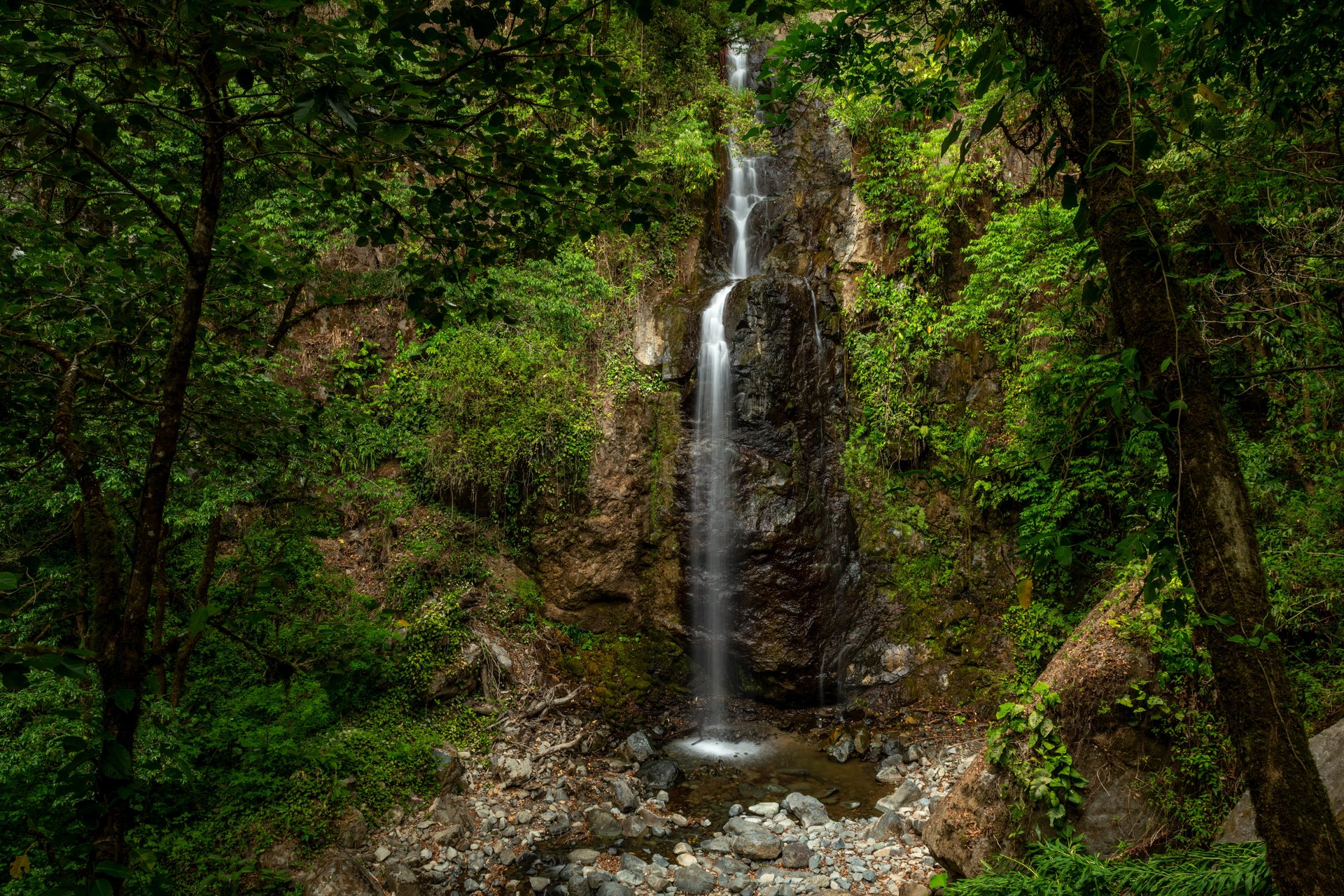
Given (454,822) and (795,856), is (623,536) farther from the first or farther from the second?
(795,856)

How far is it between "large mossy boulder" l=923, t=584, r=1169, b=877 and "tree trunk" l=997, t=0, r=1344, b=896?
288cm

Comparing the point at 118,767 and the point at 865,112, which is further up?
the point at 865,112

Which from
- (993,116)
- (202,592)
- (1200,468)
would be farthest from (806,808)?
(993,116)

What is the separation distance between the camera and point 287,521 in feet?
18.9

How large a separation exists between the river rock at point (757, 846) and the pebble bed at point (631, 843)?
0.04 feet

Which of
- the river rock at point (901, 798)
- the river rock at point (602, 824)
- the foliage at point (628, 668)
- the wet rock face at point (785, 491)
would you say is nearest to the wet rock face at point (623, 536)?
the foliage at point (628, 668)

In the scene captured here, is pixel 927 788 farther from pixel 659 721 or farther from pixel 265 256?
pixel 265 256

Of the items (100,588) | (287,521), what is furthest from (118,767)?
(287,521)

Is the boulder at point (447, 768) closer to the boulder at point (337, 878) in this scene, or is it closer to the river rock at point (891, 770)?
the boulder at point (337, 878)

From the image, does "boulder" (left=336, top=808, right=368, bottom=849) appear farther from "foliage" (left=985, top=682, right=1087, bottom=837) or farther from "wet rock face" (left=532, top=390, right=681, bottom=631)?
"foliage" (left=985, top=682, right=1087, bottom=837)

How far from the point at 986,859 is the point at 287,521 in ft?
19.8

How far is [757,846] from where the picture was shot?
5836mm

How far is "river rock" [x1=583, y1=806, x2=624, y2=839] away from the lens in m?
6.08

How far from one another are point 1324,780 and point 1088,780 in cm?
127
